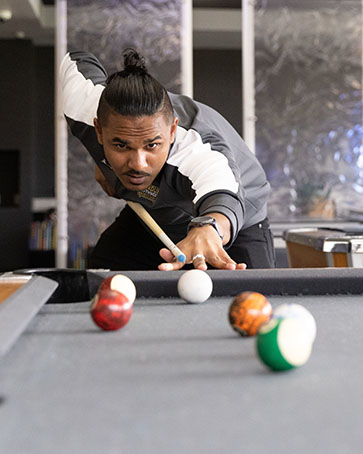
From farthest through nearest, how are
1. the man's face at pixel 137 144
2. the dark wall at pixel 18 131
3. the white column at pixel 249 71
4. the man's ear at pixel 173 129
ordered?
1. the dark wall at pixel 18 131
2. the white column at pixel 249 71
3. the man's ear at pixel 173 129
4. the man's face at pixel 137 144

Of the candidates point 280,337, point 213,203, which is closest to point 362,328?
point 280,337

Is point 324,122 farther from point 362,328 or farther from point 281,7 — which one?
point 362,328

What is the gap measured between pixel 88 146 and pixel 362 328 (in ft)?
5.52

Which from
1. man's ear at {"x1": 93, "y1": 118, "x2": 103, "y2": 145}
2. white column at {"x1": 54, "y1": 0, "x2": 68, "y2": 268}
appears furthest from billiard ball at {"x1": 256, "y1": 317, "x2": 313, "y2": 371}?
white column at {"x1": 54, "y1": 0, "x2": 68, "y2": 268}

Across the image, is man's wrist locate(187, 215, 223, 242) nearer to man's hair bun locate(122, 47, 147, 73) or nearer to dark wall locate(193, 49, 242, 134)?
man's hair bun locate(122, 47, 147, 73)

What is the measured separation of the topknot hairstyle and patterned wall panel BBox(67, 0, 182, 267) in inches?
114

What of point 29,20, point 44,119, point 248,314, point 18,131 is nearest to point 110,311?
point 248,314

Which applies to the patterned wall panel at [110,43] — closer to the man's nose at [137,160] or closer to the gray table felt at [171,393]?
the man's nose at [137,160]

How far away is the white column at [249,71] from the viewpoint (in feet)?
16.9

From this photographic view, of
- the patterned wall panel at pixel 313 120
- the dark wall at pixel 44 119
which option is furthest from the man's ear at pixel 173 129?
the dark wall at pixel 44 119

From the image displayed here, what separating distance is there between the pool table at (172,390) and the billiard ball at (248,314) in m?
0.02

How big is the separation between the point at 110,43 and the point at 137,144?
10.6ft

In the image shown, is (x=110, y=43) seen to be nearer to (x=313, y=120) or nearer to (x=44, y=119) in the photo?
(x=313, y=120)

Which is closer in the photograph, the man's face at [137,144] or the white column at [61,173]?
the man's face at [137,144]
